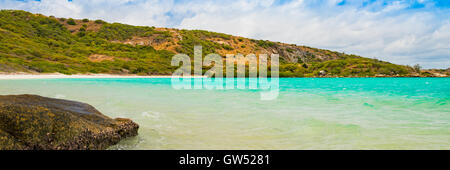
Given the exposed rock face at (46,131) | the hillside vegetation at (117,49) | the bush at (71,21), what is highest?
the bush at (71,21)

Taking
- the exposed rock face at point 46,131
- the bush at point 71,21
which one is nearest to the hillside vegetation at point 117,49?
the bush at point 71,21

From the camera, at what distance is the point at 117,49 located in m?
72.1

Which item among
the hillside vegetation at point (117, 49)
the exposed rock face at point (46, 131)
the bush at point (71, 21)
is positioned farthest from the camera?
the bush at point (71, 21)

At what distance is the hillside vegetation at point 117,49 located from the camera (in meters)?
48.8

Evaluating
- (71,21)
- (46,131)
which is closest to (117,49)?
(71,21)

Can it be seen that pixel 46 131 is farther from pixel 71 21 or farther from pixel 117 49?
pixel 71 21

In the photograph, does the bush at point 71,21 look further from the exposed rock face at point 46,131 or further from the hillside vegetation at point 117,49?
the exposed rock face at point 46,131

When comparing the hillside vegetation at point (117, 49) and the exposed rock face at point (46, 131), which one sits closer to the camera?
the exposed rock face at point (46, 131)

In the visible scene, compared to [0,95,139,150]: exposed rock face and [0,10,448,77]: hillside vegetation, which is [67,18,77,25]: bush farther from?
[0,95,139,150]: exposed rock face
